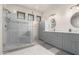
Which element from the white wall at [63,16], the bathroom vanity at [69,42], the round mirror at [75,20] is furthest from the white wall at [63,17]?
the bathroom vanity at [69,42]

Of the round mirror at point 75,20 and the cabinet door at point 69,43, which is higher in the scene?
the round mirror at point 75,20

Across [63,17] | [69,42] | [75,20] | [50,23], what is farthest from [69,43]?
[50,23]

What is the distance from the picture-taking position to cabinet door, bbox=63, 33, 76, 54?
7.61ft

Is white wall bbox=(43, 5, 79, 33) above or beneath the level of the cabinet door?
above

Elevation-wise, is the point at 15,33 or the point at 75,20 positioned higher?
the point at 75,20

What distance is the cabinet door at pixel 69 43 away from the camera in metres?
2.32

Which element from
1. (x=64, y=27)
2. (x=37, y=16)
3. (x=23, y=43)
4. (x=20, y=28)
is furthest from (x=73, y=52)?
(x=37, y=16)

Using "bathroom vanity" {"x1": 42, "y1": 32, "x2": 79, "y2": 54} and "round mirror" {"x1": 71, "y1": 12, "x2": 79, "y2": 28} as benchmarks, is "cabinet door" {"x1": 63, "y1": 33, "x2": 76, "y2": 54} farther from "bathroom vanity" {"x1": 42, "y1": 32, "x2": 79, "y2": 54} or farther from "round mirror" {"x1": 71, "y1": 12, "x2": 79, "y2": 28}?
"round mirror" {"x1": 71, "y1": 12, "x2": 79, "y2": 28}

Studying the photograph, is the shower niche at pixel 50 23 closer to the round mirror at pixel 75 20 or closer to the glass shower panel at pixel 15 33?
the round mirror at pixel 75 20

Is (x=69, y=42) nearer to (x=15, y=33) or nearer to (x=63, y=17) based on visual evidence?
(x=63, y=17)

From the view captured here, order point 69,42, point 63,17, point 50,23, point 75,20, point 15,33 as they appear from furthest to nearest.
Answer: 1. point 50,23
2. point 63,17
3. point 15,33
4. point 75,20
5. point 69,42

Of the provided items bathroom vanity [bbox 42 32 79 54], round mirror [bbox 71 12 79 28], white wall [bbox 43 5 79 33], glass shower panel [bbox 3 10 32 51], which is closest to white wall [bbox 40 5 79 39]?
white wall [bbox 43 5 79 33]

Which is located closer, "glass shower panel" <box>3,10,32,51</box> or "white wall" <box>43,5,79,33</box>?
"glass shower panel" <box>3,10,32,51</box>

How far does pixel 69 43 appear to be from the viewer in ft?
8.10
